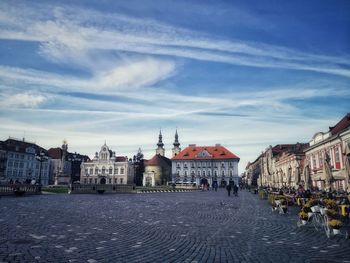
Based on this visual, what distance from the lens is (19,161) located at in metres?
96.0

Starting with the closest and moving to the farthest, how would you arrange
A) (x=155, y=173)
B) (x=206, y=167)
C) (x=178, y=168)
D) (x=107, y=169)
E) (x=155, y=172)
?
1. (x=206, y=167)
2. (x=178, y=168)
3. (x=155, y=173)
4. (x=155, y=172)
5. (x=107, y=169)

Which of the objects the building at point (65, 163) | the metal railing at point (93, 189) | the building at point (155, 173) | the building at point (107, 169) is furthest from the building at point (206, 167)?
the metal railing at point (93, 189)

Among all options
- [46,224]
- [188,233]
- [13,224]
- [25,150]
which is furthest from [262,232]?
[25,150]

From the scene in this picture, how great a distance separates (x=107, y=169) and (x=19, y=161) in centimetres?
3123

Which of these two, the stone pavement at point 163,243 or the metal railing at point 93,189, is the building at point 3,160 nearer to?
the metal railing at point 93,189

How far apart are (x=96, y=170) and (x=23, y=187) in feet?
263

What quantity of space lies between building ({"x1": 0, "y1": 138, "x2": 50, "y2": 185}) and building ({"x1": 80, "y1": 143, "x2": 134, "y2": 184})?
16167 millimetres

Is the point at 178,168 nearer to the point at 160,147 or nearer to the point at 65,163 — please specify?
the point at 160,147

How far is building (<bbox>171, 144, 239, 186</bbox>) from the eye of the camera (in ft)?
325

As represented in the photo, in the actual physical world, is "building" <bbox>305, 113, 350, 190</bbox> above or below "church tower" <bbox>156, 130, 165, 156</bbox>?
below

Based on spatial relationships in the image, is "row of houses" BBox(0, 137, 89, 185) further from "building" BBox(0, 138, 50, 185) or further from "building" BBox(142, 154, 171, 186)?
"building" BBox(142, 154, 171, 186)

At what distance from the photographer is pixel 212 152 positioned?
103 metres

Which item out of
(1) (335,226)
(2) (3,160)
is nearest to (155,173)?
(2) (3,160)

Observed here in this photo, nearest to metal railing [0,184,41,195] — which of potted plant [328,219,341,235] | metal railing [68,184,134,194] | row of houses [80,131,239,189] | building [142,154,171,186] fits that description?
metal railing [68,184,134,194]
